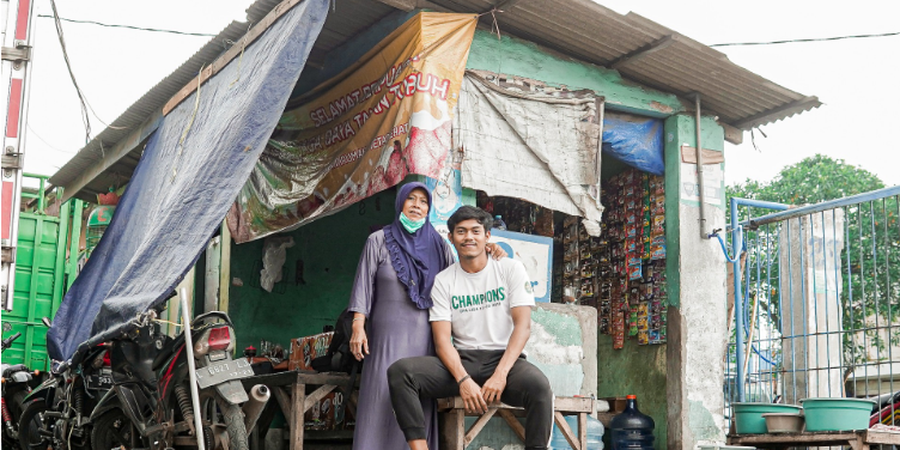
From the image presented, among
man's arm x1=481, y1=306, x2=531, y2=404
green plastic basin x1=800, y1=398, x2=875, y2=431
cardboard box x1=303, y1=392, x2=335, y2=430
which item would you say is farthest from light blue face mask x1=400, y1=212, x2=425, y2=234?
green plastic basin x1=800, y1=398, x2=875, y2=431

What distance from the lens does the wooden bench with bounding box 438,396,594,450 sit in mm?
4664

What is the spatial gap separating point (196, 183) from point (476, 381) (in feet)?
6.14

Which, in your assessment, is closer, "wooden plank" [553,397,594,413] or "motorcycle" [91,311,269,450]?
"motorcycle" [91,311,269,450]

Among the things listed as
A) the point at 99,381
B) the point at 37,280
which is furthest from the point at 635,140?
the point at 37,280

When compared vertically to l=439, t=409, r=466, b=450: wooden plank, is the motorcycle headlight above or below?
above

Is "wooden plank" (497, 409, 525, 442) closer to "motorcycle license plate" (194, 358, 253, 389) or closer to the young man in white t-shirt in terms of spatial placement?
the young man in white t-shirt

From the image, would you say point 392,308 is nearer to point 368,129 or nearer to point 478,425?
point 478,425

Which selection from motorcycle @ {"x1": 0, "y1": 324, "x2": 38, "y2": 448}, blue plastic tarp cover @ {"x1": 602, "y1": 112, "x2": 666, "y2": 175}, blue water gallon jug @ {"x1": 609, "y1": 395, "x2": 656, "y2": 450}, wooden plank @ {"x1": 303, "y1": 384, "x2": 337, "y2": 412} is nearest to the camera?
wooden plank @ {"x1": 303, "y1": 384, "x2": 337, "y2": 412}

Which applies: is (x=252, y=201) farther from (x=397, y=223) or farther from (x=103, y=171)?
(x=397, y=223)

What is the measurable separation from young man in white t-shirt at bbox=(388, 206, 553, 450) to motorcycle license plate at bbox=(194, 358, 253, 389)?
854mm

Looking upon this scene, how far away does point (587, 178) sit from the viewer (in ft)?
20.9

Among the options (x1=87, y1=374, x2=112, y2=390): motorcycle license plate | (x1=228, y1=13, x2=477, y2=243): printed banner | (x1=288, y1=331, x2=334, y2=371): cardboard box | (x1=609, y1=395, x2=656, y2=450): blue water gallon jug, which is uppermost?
(x1=228, y1=13, x2=477, y2=243): printed banner

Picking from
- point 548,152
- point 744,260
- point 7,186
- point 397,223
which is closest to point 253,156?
point 397,223

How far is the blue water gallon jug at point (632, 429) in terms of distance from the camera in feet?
21.7
